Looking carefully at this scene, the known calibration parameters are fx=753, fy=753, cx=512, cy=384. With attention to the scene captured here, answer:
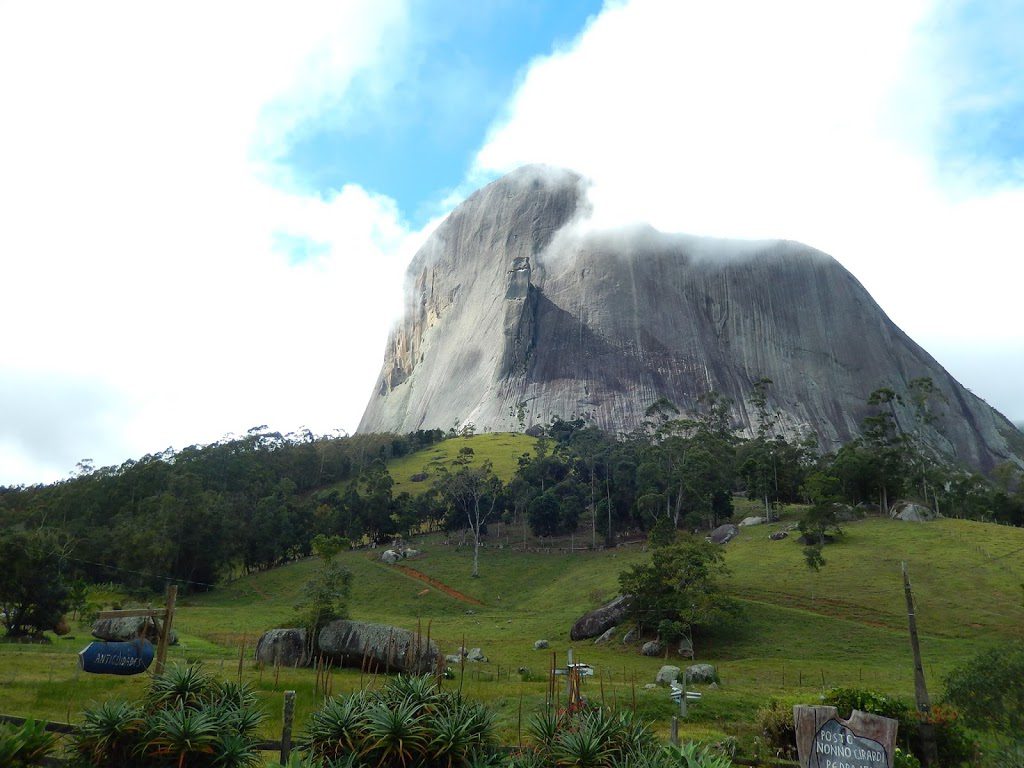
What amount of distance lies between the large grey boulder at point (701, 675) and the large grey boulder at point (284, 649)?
1611 cm

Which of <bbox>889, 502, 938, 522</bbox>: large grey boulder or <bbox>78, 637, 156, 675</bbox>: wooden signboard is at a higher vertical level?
<bbox>889, 502, 938, 522</bbox>: large grey boulder

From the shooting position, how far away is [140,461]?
92188mm

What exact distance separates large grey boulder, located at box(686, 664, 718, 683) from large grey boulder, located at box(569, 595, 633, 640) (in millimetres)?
15345

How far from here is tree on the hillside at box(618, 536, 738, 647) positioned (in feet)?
141

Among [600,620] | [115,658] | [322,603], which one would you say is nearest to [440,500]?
[600,620]

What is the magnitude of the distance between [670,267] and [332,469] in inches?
4087

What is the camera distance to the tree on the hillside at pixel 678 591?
42.9 meters

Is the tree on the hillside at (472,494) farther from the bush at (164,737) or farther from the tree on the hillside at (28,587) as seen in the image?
the bush at (164,737)

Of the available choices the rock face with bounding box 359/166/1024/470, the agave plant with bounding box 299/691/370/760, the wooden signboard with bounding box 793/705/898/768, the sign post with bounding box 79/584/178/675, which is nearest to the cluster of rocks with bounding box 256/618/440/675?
the sign post with bounding box 79/584/178/675

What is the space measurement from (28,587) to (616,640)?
106 ft

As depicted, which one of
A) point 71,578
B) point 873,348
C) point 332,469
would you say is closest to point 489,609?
point 71,578

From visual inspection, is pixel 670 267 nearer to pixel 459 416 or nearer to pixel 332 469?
pixel 459 416

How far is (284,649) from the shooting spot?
106ft

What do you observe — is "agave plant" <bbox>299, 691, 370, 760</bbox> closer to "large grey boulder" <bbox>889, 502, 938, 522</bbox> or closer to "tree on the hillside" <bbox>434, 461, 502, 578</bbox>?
"tree on the hillside" <bbox>434, 461, 502, 578</bbox>
